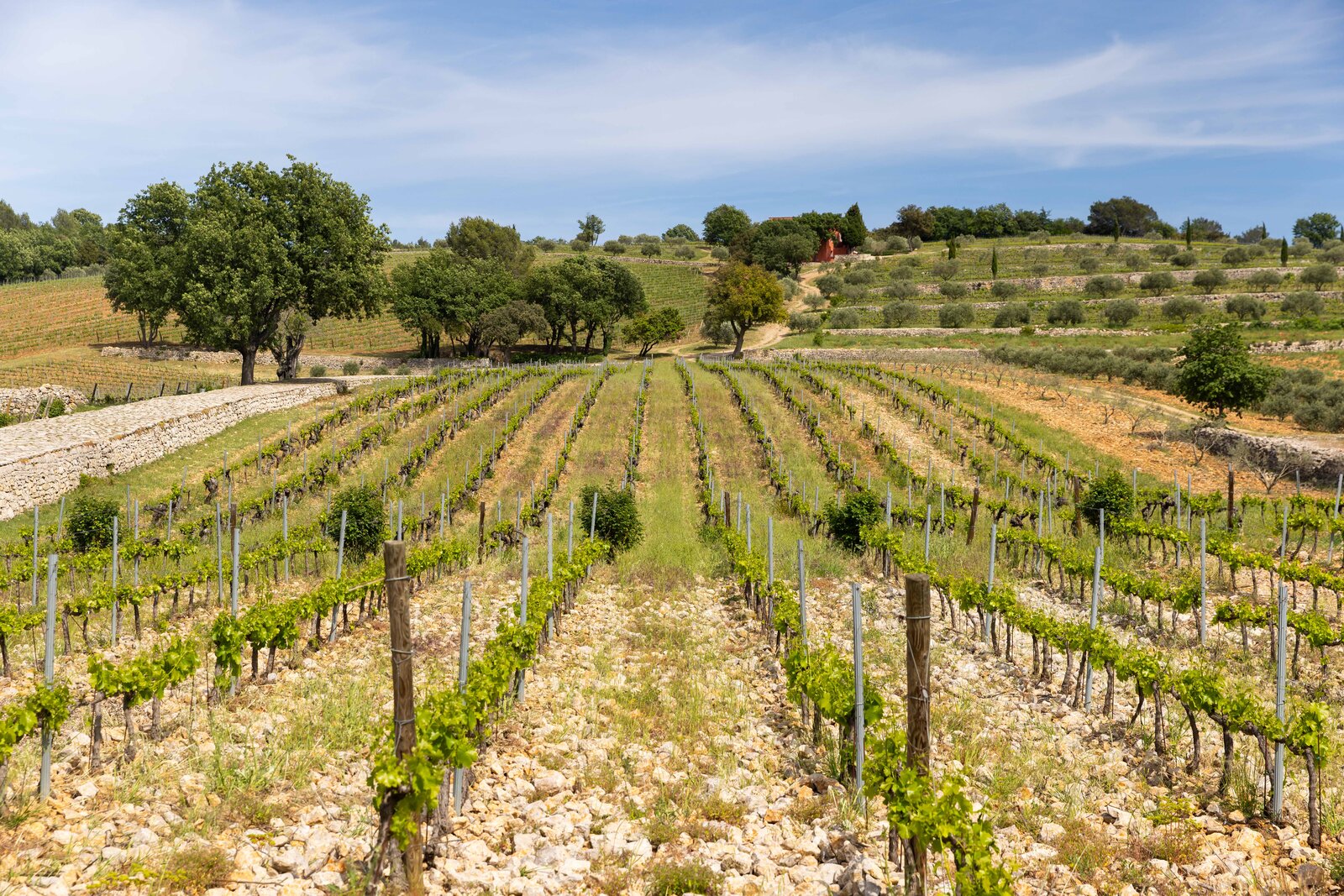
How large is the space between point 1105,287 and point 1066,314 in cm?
1474

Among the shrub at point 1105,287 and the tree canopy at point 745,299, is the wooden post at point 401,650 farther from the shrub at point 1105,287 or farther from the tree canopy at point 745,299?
the shrub at point 1105,287

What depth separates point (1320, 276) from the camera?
6756cm

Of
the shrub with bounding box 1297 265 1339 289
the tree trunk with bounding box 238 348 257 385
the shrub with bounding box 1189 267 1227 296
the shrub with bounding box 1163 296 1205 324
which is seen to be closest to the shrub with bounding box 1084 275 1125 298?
the shrub with bounding box 1189 267 1227 296

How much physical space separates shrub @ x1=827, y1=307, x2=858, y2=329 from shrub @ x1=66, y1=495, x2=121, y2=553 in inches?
2217

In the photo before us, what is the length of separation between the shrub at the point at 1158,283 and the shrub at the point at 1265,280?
6.54 m

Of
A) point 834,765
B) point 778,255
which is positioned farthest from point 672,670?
point 778,255

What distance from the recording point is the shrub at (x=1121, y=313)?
59.7 meters

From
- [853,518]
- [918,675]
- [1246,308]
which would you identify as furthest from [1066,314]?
[918,675]

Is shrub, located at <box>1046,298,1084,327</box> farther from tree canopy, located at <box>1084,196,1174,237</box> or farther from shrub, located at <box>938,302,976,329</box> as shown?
tree canopy, located at <box>1084,196,1174,237</box>

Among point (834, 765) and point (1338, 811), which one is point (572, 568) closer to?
point (834, 765)

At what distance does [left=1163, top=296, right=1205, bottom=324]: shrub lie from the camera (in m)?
60.3

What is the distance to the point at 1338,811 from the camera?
273 inches

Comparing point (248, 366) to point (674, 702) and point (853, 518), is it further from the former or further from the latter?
point (674, 702)

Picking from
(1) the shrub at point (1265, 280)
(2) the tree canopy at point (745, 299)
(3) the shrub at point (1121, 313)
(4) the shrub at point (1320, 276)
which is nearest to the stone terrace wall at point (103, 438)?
(2) the tree canopy at point (745, 299)
